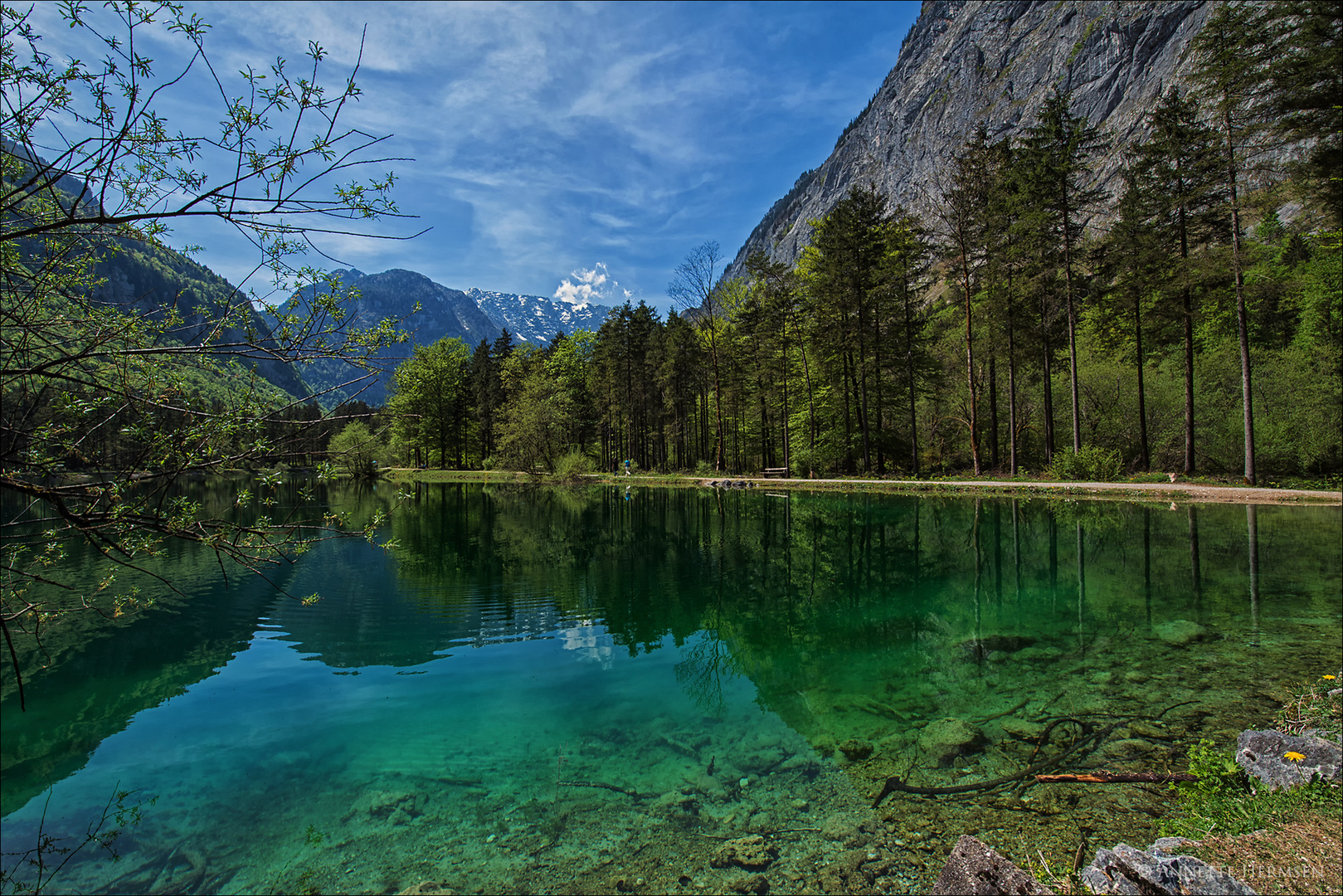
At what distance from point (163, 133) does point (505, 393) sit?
56.8m

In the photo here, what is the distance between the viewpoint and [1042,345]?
25.9 meters

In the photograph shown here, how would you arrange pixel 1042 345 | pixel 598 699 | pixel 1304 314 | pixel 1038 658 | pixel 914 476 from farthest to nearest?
pixel 1304 314
pixel 914 476
pixel 1042 345
pixel 1038 658
pixel 598 699

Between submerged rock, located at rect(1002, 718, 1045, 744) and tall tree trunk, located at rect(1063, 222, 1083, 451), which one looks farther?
tall tree trunk, located at rect(1063, 222, 1083, 451)

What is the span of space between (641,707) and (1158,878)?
4722 millimetres

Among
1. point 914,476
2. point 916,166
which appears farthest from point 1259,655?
point 916,166

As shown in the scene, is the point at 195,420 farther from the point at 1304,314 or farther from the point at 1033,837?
the point at 1304,314

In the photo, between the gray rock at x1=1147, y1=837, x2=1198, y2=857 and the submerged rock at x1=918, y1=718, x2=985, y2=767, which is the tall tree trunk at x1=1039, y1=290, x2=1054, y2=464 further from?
the gray rock at x1=1147, y1=837, x2=1198, y2=857

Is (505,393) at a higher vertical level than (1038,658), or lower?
higher

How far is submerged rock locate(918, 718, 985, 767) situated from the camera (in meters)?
4.97

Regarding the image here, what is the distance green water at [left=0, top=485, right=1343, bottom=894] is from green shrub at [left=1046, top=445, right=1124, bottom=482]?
378 inches

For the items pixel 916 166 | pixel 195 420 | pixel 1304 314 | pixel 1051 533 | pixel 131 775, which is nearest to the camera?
pixel 195 420

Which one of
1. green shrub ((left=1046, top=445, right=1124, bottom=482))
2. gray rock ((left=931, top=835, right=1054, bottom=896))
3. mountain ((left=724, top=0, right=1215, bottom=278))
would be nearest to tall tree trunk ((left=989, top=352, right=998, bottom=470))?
green shrub ((left=1046, top=445, right=1124, bottom=482))

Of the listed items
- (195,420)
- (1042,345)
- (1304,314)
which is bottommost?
(195,420)

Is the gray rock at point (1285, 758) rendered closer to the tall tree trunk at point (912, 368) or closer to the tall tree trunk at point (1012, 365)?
the tall tree trunk at point (1012, 365)
